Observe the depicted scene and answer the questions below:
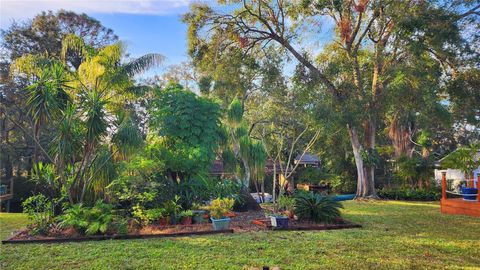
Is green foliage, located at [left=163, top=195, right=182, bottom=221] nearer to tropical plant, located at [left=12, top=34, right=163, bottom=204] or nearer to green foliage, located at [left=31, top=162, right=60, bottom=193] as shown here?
tropical plant, located at [left=12, top=34, right=163, bottom=204]

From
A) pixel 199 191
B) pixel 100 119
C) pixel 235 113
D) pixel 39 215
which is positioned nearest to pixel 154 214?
pixel 199 191

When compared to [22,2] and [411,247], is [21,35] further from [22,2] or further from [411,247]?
[411,247]

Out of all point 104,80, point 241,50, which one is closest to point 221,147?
point 104,80

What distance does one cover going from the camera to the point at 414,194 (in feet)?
53.9

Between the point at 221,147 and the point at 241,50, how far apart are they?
5.98 metres

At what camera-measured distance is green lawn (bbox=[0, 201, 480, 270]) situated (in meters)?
5.12

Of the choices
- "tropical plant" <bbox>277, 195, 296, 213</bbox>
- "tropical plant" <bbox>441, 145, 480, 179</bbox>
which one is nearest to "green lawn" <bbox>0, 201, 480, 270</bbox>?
"tropical plant" <bbox>277, 195, 296, 213</bbox>

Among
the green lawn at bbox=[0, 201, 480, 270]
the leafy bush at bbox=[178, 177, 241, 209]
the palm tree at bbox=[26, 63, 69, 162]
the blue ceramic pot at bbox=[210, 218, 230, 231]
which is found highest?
the palm tree at bbox=[26, 63, 69, 162]

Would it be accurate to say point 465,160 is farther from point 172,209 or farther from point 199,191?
point 172,209

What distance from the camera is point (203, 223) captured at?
8.62 m

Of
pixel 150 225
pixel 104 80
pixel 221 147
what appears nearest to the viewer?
pixel 150 225

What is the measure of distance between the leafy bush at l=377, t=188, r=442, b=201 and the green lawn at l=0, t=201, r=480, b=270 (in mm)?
8961

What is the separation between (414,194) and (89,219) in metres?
13.9

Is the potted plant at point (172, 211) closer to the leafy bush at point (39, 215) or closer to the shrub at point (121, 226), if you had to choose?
the shrub at point (121, 226)
